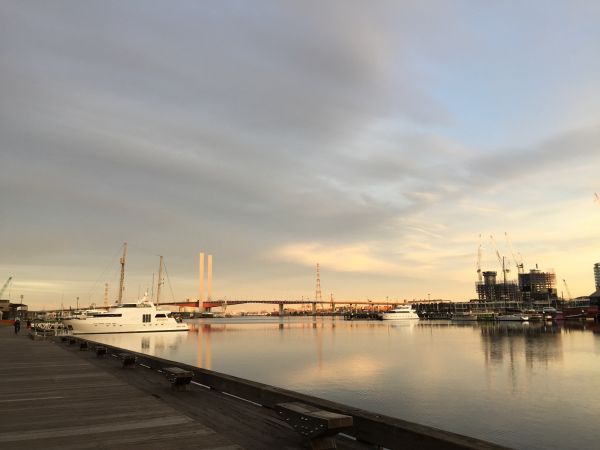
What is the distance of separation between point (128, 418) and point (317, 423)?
5718mm

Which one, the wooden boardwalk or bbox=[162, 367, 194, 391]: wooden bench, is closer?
→ the wooden boardwalk

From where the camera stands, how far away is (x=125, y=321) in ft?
368

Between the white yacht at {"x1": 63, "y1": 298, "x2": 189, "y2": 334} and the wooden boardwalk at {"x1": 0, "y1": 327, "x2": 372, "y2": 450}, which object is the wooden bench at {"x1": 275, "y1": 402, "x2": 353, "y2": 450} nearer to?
the wooden boardwalk at {"x1": 0, "y1": 327, "x2": 372, "y2": 450}

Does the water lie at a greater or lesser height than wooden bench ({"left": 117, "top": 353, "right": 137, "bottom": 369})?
lesser

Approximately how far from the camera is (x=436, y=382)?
1406 inches

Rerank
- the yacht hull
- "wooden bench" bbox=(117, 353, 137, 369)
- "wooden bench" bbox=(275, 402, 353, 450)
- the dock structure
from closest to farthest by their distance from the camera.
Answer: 1. "wooden bench" bbox=(275, 402, 353, 450)
2. the dock structure
3. "wooden bench" bbox=(117, 353, 137, 369)
4. the yacht hull

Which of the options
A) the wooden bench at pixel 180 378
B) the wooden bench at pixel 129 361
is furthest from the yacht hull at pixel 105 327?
the wooden bench at pixel 180 378

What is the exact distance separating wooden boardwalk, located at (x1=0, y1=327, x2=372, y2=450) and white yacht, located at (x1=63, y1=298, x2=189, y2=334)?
101 metres

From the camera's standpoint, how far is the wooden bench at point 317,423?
7488 millimetres

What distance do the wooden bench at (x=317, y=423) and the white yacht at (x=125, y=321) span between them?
373ft

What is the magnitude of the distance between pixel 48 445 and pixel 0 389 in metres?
8.99

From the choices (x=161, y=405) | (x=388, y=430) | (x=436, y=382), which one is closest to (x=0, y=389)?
(x=161, y=405)

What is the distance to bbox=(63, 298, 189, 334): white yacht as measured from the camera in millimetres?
107438

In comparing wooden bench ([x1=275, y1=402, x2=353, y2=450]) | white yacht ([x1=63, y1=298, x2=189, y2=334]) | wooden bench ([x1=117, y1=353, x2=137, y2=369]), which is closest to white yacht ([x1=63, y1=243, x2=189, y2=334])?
white yacht ([x1=63, y1=298, x2=189, y2=334])
